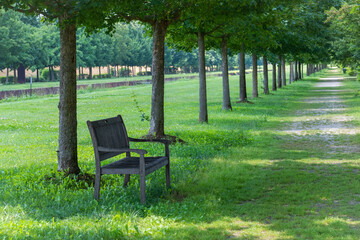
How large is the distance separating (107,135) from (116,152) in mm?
280

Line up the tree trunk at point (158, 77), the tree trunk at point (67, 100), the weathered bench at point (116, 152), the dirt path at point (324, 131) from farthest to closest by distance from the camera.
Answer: the tree trunk at point (158, 77), the dirt path at point (324, 131), the tree trunk at point (67, 100), the weathered bench at point (116, 152)

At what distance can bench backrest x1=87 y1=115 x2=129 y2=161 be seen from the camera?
6.31 metres

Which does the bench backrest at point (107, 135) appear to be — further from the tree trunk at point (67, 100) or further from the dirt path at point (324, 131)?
the dirt path at point (324, 131)

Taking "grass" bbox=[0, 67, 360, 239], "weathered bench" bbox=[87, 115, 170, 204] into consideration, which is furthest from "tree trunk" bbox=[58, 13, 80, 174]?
"weathered bench" bbox=[87, 115, 170, 204]

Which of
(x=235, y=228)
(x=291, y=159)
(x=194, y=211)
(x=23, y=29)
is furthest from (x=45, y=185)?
(x=23, y=29)

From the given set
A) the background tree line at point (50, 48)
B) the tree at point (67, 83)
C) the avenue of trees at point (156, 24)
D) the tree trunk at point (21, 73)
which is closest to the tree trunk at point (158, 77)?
the avenue of trees at point (156, 24)

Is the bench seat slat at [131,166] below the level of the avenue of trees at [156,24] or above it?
below

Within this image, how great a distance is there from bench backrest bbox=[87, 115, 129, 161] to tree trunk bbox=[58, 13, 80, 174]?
85cm

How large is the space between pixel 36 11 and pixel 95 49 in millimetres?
79492

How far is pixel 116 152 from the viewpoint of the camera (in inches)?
267

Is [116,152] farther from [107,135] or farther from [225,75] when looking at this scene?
[225,75]

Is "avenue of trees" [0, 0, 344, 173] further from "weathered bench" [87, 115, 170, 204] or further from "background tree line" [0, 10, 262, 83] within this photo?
"background tree line" [0, 10, 262, 83]

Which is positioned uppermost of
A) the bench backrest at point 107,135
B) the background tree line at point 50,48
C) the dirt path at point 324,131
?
the background tree line at point 50,48

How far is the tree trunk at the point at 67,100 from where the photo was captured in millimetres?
7473
